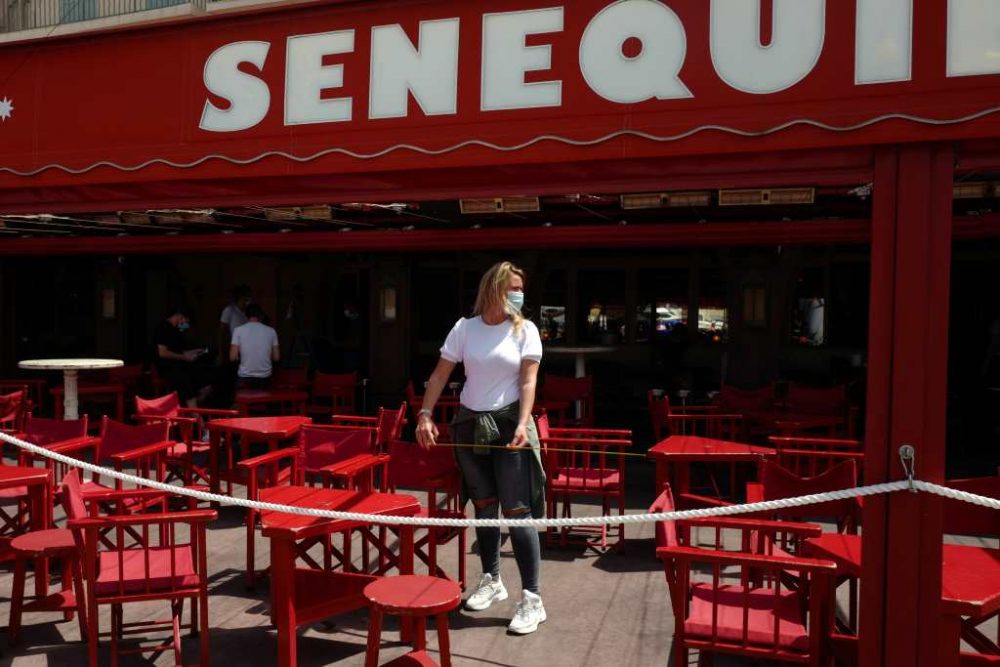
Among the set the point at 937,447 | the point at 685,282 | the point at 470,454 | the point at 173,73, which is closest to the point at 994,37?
the point at 937,447

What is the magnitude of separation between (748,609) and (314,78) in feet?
12.3

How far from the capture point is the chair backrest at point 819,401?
25.2 feet

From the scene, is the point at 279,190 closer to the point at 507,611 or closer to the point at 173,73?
the point at 173,73

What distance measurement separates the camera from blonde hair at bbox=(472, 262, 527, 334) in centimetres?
406

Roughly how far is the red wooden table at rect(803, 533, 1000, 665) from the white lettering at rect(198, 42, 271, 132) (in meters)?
3.99

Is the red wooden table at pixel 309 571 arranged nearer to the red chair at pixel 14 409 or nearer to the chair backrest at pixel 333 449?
the chair backrest at pixel 333 449

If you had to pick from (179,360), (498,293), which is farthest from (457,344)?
(179,360)

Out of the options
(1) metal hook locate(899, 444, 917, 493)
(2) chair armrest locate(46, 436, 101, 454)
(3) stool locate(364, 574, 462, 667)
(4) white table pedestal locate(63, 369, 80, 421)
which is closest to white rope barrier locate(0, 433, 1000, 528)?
(1) metal hook locate(899, 444, 917, 493)

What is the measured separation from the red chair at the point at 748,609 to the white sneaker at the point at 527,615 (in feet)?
3.44

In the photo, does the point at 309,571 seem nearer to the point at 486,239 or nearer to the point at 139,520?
the point at 139,520

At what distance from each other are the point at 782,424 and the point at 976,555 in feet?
9.47

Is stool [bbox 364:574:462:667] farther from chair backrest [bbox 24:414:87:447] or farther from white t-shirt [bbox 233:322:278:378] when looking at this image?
white t-shirt [bbox 233:322:278:378]

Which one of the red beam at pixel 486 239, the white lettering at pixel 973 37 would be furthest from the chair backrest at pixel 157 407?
the white lettering at pixel 973 37

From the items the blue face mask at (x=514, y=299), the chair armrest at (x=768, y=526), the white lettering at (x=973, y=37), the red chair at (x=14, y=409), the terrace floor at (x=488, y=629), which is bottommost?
the terrace floor at (x=488, y=629)
